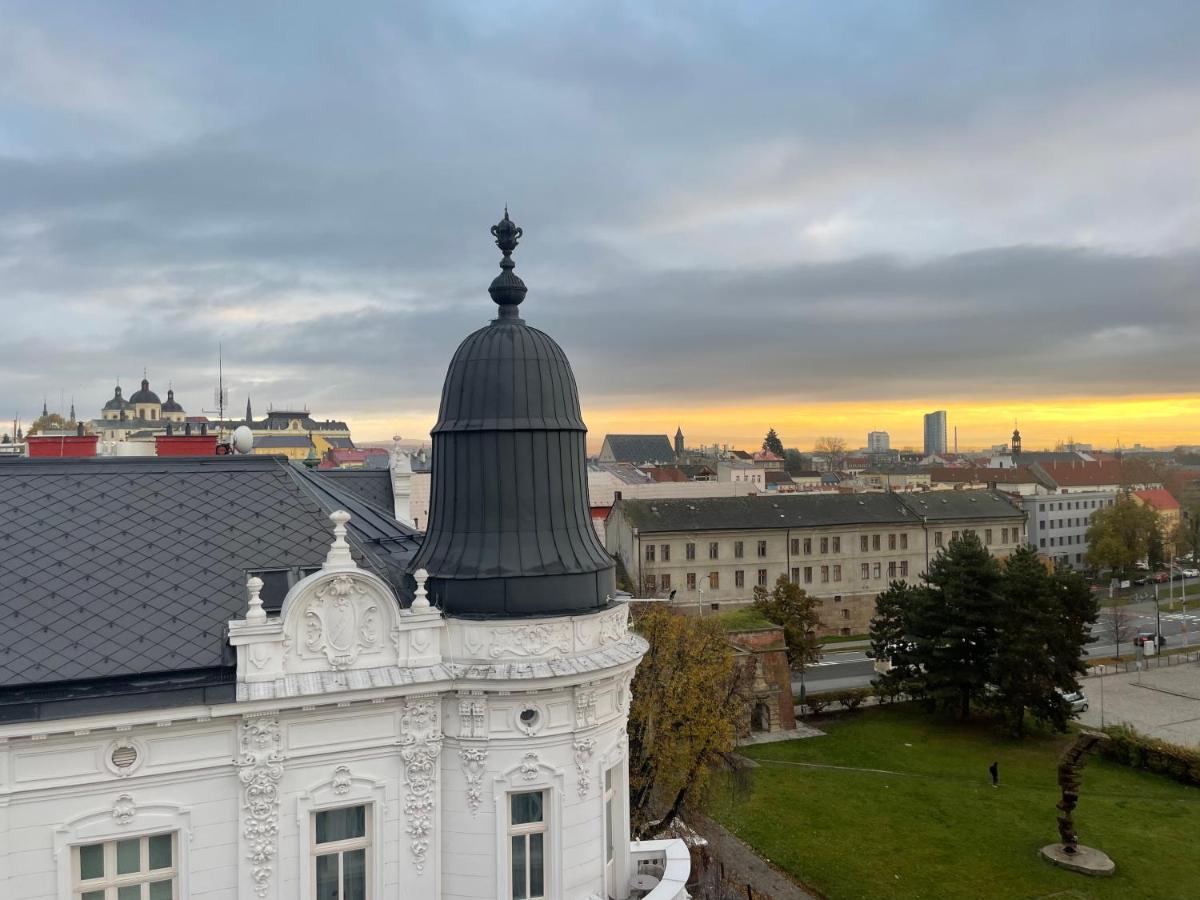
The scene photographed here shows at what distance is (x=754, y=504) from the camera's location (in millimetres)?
72500

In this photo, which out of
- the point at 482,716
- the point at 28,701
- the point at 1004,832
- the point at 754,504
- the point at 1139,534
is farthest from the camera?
the point at 1139,534

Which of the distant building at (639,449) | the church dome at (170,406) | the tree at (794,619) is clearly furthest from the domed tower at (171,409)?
the tree at (794,619)

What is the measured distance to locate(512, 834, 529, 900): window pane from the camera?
12703mm

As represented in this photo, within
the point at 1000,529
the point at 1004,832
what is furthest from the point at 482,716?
the point at 1000,529

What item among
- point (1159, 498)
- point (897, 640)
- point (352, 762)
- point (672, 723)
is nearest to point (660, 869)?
point (352, 762)

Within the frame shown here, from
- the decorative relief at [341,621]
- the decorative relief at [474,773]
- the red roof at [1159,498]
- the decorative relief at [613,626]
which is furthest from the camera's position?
the red roof at [1159,498]

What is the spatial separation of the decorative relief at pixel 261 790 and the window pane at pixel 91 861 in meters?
1.80

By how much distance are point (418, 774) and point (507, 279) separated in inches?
334

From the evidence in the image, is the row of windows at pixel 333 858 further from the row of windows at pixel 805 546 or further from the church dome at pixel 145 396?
the church dome at pixel 145 396

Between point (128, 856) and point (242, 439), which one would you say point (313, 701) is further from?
point (242, 439)

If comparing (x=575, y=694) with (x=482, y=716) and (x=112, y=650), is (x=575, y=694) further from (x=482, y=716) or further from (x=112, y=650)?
(x=112, y=650)

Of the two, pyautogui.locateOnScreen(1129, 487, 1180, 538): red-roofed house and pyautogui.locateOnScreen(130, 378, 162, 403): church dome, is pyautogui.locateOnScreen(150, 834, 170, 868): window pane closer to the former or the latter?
pyautogui.locateOnScreen(1129, 487, 1180, 538): red-roofed house

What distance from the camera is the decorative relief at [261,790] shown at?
11.3 meters

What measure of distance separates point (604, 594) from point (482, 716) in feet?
9.47
